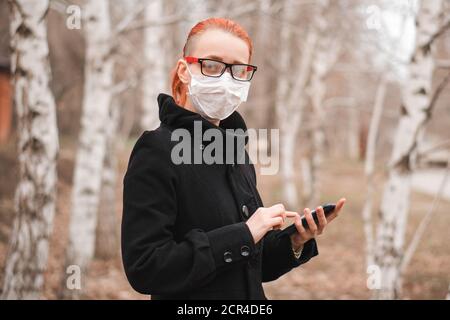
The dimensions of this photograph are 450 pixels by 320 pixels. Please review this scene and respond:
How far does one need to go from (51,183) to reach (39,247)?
0.49 metres

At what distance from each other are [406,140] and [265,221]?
347 centimetres

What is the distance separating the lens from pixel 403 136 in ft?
15.9

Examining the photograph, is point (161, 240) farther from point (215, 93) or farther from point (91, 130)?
point (91, 130)

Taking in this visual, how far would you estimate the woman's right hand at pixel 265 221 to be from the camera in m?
1.74

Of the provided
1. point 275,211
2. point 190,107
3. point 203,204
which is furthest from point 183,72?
point 275,211

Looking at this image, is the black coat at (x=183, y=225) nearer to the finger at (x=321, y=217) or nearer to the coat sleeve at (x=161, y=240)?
the coat sleeve at (x=161, y=240)

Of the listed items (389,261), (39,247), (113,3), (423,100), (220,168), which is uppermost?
(113,3)

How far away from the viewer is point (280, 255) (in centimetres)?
203

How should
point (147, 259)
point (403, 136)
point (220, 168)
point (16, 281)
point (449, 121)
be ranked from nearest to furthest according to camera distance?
point (147, 259) → point (220, 168) → point (16, 281) → point (403, 136) → point (449, 121)

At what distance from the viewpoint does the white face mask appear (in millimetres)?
1929

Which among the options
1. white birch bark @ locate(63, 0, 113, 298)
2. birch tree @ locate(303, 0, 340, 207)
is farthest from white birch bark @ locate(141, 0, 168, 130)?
birch tree @ locate(303, 0, 340, 207)
